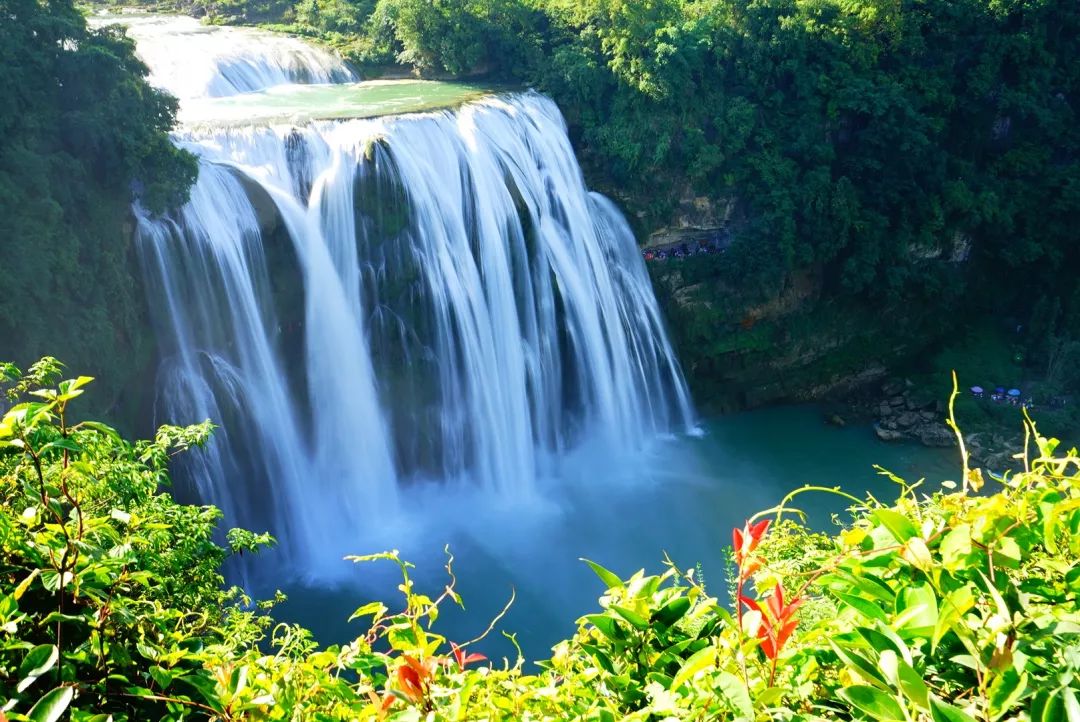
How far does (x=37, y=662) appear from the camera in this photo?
1833mm

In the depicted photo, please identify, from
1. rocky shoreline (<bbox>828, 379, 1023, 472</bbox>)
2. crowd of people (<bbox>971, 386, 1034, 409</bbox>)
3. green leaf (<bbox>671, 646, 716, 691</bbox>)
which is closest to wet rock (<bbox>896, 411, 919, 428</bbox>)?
rocky shoreline (<bbox>828, 379, 1023, 472</bbox>)

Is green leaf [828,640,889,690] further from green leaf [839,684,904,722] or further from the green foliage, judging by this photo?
the green foliage

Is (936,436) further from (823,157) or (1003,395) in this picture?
(823,157)

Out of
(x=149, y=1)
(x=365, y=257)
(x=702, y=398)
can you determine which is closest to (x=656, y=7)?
(x=702, y=398)

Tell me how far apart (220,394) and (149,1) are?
2099 cm

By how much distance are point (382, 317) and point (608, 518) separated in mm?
5373

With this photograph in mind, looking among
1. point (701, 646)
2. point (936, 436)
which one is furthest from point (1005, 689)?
point (936, 436)

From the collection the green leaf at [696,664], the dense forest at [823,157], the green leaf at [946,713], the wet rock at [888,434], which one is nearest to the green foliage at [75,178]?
the dense forest at [823,157]

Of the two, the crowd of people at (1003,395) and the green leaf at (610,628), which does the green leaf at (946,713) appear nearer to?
the green leaf at (610,628)

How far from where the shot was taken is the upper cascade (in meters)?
18.0

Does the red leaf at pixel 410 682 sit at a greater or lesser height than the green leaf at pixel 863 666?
lesser

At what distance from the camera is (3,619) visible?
6.16 ft

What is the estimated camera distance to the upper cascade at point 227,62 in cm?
1800

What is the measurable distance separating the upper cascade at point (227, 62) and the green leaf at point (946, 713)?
1877 centimetres
